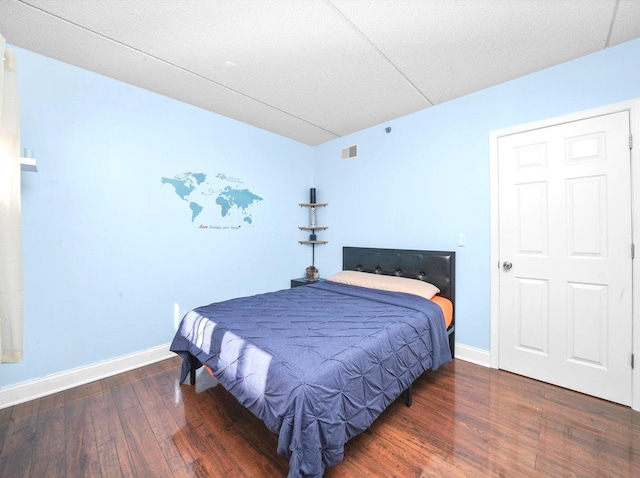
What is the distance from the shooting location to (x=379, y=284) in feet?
9.05

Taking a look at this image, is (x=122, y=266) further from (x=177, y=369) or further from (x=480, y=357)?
(x=480, y=357)

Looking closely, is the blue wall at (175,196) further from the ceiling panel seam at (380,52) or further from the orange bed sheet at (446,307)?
the ceiling panel seam at (380,52)

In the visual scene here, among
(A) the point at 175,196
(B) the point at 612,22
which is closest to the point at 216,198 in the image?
(A) the point at 175,196

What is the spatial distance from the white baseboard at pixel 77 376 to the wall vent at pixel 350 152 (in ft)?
10.0

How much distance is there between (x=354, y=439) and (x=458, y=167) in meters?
A: 2.48

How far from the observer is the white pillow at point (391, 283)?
2.50 metres

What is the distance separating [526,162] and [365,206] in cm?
168

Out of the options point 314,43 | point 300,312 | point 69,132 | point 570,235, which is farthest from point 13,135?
point 570,235

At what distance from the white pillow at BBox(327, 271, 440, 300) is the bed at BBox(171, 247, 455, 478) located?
4 centimetres

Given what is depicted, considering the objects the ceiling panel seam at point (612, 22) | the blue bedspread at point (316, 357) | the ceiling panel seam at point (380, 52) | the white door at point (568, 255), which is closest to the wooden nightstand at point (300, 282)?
the blue bedspread at point (316, 357)

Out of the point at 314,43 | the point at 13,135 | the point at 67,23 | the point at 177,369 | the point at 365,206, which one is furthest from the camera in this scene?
the point at 365,206

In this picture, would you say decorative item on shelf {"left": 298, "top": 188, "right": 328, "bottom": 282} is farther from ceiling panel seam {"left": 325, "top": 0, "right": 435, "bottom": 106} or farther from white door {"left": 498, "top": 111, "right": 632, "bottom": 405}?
white door {"left": 498, "top": 111, "right": 632, "bottom": 405}

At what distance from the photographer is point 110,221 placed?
2344mm

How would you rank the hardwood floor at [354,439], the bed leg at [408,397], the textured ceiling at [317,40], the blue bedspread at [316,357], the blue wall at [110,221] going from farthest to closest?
the blue wall at [110,221], the bed leg at [408,397], the textured ceiling at [317,40], the hardwood floor at [354,439], the blue bedspread at [316,357]
